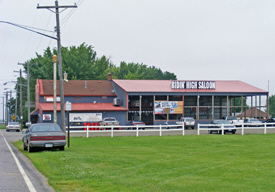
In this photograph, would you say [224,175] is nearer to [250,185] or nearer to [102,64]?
[250,185]

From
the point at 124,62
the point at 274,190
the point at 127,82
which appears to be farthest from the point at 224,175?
the point at 124,62

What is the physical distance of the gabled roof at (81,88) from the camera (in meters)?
59.0

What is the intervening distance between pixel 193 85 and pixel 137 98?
375 inches

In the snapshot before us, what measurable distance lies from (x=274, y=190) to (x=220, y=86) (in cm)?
5596

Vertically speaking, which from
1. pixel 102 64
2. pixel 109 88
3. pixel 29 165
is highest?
pixel 102 64

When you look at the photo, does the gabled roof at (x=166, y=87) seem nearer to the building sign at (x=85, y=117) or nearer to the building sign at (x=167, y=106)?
the building sign at (x=167, y=106)

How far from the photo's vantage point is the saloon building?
56156 millimetres

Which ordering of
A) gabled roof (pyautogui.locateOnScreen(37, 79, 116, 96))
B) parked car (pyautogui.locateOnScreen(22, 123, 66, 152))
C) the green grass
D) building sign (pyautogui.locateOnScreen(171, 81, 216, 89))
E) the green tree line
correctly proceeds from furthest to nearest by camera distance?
the green tree line → building sign (pyautogui.locateOnScreen(171, 81, 216, 89)) → gabled roof (pyautogui.locateOnScreen(37, 79, 116, 96)) → parked car (pyautogui.locateOnScreen(22, 123, 66, 152)) → the green grass

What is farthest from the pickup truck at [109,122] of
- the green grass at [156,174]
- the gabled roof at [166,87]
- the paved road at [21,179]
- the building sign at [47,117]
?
the paved road at [21,179]

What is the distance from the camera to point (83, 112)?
55.7 m

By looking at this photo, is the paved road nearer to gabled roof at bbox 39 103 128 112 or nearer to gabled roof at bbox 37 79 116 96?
gabled roof at bbox 39 103 128 112

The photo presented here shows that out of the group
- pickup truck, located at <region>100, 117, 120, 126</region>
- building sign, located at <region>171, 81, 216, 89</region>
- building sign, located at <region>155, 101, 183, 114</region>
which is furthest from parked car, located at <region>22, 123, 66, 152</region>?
building sign, located at <region>171, 81, 216, 89</region>

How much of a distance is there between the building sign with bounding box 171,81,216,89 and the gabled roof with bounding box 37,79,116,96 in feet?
33.4

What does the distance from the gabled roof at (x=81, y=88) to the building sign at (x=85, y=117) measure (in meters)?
4.72
